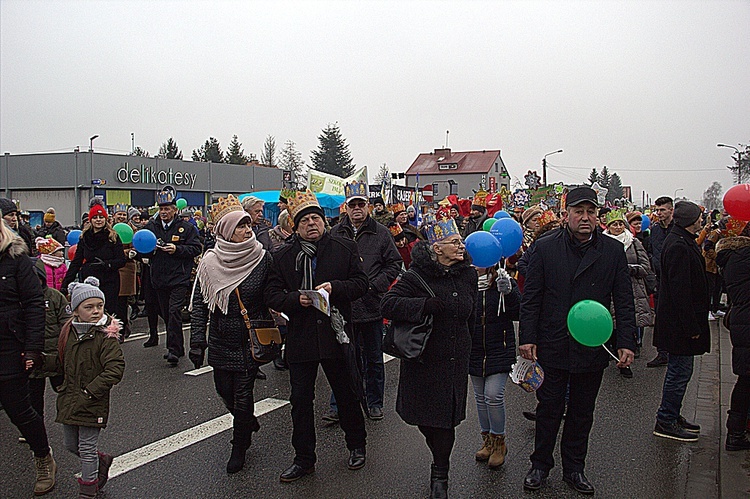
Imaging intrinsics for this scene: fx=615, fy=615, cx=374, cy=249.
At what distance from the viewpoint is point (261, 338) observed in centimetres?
464

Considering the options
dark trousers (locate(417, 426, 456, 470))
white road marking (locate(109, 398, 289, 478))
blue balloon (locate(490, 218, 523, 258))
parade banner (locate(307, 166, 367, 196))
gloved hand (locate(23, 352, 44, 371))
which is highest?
parade banner (locate(307, 166, 367, 196))

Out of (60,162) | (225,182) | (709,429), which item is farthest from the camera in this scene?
(225,182)

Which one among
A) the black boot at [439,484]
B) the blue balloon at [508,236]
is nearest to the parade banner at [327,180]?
the blue balloon at [508,236]

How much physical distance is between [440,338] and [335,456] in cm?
160

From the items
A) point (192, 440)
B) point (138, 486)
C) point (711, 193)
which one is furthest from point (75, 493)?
point (711, 193)

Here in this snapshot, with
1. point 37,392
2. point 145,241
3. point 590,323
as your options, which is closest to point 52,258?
point 145,241

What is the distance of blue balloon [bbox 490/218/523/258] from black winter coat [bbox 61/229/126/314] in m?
4.97

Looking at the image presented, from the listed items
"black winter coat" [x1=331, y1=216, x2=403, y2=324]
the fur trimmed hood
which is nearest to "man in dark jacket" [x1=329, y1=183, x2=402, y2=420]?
"black winter coat" [x1=331, y1=216, x2=403, y2=324]

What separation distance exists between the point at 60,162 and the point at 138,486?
34911 millimetres

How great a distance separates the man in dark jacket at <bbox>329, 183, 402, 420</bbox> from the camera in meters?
5.84

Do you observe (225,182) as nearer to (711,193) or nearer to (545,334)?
(545,334)

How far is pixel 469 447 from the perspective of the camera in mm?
5148

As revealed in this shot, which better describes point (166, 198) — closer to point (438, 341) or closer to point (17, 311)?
point (17, 311)

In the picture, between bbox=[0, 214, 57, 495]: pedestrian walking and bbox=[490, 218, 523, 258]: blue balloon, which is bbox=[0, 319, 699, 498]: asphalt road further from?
bbox=[490, 218, 523, 258]: blue balloon
